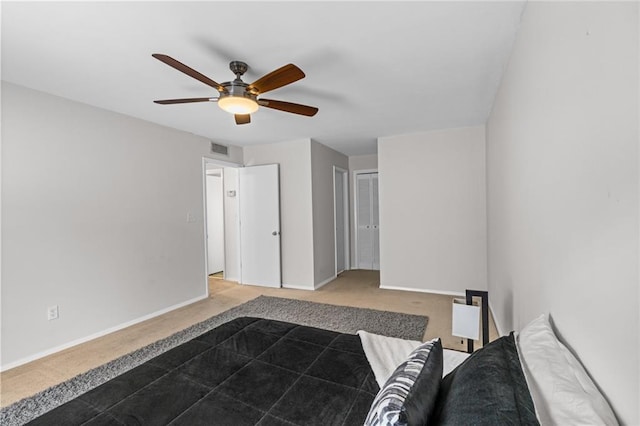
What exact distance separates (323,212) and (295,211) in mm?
537

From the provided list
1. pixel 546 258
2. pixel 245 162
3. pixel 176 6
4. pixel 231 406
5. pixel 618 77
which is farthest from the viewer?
pixel 245 162

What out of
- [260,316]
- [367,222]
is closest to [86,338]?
[260,316]

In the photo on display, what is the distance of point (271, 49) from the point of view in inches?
80.4

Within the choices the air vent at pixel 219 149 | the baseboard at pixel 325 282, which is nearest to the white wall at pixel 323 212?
the baseboard at pixel 325 282

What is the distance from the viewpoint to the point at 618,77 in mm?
724

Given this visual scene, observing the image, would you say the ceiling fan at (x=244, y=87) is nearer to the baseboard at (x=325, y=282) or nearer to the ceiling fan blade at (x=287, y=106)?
the ceiling fan blade at (x=287, y=106)

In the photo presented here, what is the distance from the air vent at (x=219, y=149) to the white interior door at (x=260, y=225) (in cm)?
45

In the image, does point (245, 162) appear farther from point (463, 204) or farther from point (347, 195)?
point (463, 204)

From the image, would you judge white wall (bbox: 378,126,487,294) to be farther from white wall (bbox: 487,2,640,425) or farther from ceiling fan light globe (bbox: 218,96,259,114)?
ceiling fan light globe (bbox: 218,96,259,114)

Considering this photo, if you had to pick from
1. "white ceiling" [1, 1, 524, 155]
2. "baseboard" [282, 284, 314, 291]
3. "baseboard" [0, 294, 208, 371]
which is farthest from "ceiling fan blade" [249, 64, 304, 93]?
"baseboard" [282, 284, 314, 291]

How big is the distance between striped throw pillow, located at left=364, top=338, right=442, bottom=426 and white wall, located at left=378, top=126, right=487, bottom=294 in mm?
3461

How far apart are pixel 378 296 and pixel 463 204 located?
182 centimetres

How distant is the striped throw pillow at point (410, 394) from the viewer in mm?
720

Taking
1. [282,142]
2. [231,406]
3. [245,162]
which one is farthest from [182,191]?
[231,406]
